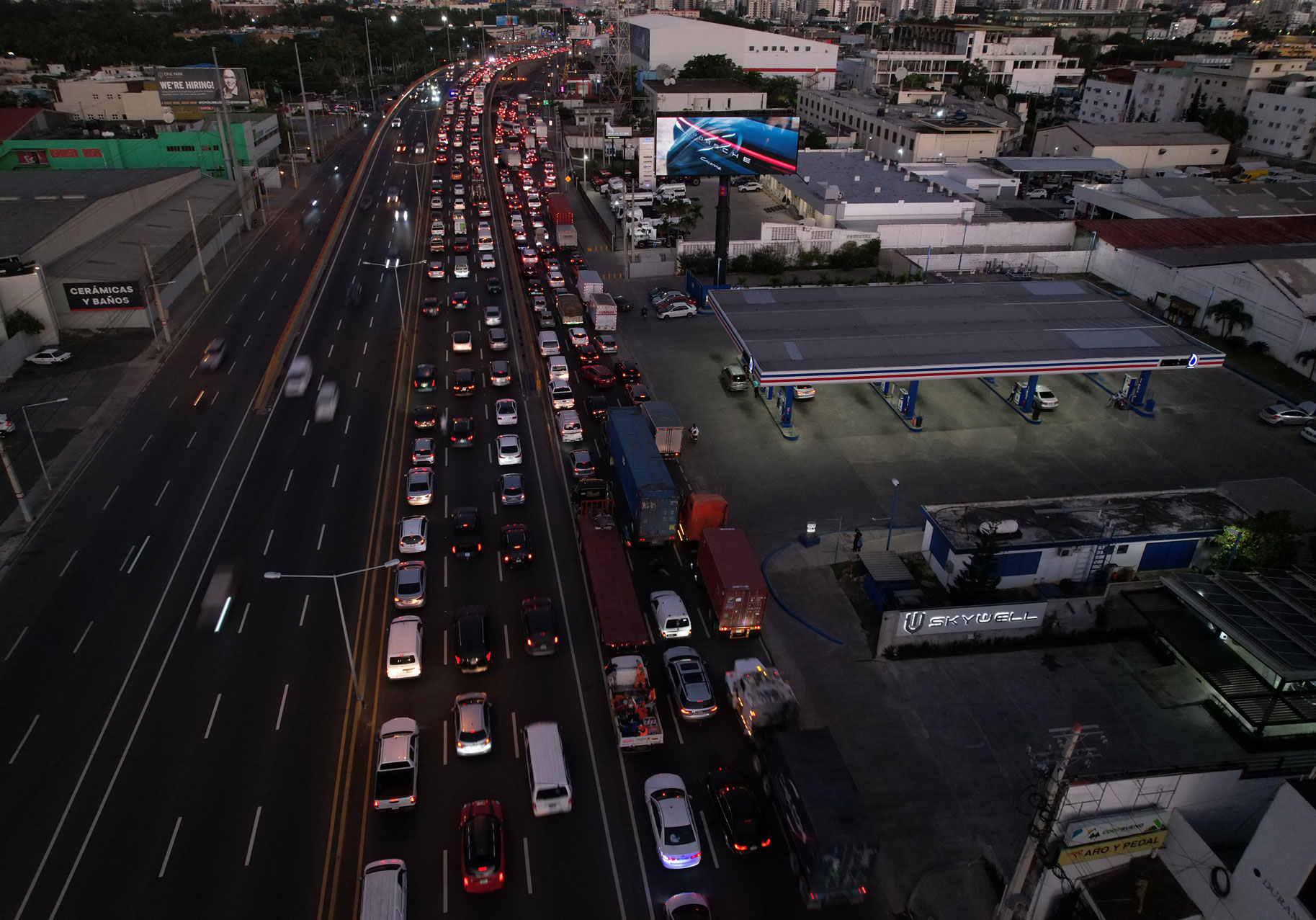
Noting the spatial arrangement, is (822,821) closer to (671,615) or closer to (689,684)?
(689,684)

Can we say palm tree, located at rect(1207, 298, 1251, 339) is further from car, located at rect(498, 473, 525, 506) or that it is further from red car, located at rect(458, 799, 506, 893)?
red car, located at rect(458, 799, 506, 893)

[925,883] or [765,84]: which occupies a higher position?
[765,84]

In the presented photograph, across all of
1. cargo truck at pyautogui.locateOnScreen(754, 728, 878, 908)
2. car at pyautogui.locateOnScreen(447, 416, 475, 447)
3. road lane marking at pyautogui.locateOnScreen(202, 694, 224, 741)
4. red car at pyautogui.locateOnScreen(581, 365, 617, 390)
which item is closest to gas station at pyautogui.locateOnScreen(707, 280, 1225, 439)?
red car at pyautogui.locateOnScreen(581, 365, 617, 390)

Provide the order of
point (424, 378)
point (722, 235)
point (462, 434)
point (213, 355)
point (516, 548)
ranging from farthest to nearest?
1. point (722, 235)
2. point (213, 355)
3. point (424, 378)
4. point (462, 434)
5. point (516, 548)

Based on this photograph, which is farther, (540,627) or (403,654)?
(540,627)

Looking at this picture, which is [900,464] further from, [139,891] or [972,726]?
[139,891]

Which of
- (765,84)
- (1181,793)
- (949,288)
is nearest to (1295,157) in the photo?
(765,84)

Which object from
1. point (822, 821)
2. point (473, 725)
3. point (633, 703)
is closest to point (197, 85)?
point (473, 725)
